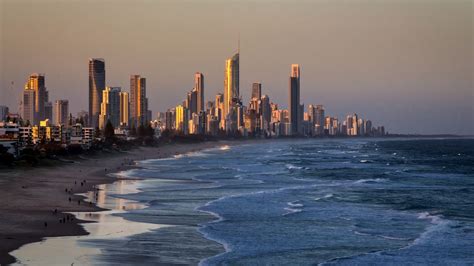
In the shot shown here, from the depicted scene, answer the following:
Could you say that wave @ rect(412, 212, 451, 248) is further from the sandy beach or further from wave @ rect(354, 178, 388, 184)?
wave @ rect(354, 178, 388, 184)

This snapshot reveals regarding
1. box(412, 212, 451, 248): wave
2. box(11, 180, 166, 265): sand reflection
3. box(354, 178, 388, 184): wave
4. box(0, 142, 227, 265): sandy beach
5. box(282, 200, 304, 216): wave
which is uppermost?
box(0, 142, 227, 265): sandy beach

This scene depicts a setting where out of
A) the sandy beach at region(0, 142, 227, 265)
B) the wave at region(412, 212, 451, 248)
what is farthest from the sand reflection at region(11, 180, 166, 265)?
the wave at region(412, 212, 451, 248)

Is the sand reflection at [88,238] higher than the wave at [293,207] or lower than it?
higher

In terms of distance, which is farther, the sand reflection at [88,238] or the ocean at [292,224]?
the ocean at [292,224]

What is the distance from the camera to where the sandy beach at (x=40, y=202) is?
40312 millimetres

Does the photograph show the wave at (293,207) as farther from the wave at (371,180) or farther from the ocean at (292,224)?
the wave at (371,180)

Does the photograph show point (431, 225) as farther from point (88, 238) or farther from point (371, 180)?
point (371, 180)

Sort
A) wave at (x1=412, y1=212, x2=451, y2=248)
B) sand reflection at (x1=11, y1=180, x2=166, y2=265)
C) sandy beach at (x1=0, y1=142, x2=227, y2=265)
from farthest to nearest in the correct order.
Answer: wave at (x1=412, y1=212, x2=451, y2=248), sandy beach at (x1=0, y1=142, x2=227, y2=265), sand reflection at (x1=11, y1=180, x2=166, y2=265)

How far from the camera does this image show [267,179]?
88375 mm

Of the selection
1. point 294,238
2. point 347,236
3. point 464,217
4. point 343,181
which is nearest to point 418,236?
point 347,236

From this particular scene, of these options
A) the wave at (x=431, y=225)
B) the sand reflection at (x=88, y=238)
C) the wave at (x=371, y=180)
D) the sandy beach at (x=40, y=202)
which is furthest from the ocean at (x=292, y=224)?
the sandy beach at (x=40, y=202)

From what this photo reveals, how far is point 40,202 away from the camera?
55.7 meters

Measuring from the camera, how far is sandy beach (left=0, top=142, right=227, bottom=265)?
40.3 meters

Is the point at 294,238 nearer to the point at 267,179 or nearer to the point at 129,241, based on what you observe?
the point at 129,241
